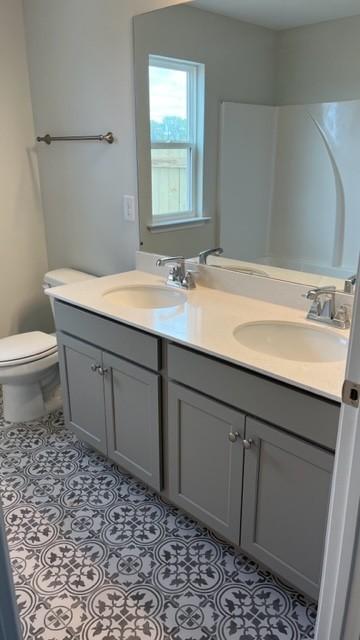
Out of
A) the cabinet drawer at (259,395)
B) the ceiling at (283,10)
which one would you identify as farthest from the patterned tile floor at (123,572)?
the ceiling at (283,10)

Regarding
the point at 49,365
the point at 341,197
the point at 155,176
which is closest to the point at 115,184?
the point at 155,176

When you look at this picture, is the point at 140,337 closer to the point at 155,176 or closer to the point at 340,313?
the point at 340,313

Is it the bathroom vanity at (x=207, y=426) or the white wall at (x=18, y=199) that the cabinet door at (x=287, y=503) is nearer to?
the bathroom vanity at (x=207, y=426)

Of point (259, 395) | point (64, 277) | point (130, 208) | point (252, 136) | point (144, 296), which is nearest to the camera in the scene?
point (259, 395)

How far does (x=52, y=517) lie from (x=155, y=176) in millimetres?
1566

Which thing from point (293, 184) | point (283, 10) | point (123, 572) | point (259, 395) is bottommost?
point (123, 572)

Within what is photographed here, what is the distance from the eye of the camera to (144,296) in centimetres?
228

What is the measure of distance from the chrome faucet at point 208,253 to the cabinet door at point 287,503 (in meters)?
0.88

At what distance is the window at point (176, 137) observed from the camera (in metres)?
2.09

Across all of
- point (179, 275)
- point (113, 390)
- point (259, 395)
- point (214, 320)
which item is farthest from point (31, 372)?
point (259, 395)

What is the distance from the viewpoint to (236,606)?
5.24ft

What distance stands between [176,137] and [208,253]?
1.76 ft

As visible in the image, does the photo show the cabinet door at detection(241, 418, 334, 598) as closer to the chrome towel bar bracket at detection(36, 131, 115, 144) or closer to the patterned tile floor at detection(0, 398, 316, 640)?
the patterned tile floor at detection(0, 398, 316, 640)

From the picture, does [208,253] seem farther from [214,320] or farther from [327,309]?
[327,309]
